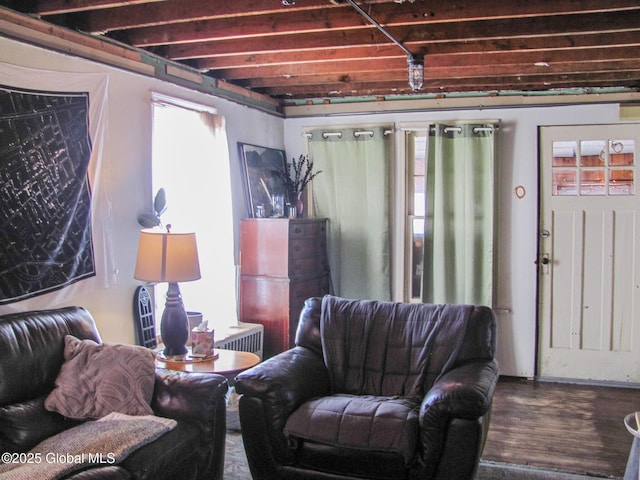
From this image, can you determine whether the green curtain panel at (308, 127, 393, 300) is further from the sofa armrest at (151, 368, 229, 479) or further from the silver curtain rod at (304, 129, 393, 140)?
the sofa armrest at (151, 368, 229, 479)

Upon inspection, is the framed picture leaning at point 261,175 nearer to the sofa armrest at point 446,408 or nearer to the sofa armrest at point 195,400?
the sofa armrest at point 195,400

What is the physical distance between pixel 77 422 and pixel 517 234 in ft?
12.5

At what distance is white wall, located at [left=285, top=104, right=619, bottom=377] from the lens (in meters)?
5.25

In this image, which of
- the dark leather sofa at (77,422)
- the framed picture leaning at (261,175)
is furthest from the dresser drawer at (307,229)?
the dark leather sofa at (77,422)

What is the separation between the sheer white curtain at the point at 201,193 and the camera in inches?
163

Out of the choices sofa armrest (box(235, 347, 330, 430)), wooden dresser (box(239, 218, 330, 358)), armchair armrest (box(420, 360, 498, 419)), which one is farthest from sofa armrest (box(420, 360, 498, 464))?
wooden dresser (box(239, 218, 330, 358))

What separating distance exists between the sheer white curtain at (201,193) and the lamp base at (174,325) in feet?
2.19

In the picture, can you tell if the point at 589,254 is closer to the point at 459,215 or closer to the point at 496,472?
the point at 459,215

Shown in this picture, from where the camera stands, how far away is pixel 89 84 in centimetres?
336

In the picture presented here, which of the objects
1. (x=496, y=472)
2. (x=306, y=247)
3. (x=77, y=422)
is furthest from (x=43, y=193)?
(x=496, y=472)

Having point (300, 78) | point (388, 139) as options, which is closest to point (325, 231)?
point (388, 139)

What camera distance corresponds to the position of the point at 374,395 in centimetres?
327

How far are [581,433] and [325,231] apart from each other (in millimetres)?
2539

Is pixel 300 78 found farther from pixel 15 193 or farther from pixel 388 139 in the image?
pixel 15 193
